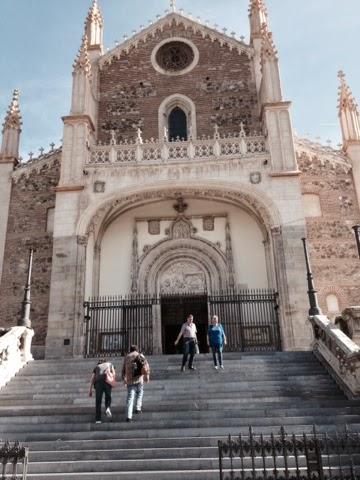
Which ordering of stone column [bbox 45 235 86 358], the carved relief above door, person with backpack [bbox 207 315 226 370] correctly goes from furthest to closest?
the carved relief above door
stone column [bbox 45 235 86 358]
person with backpack [bbox 207 315 226 370]

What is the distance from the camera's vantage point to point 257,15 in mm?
24281

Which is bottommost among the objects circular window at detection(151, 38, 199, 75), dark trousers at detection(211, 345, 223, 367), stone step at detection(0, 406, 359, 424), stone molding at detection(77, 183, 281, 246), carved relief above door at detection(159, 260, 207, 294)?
stone step at detection(0, 406, 359, 424)

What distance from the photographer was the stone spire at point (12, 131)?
21.4 m

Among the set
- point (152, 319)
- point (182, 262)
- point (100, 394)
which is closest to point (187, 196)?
point (182, 262)

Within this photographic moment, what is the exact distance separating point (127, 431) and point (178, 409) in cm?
132

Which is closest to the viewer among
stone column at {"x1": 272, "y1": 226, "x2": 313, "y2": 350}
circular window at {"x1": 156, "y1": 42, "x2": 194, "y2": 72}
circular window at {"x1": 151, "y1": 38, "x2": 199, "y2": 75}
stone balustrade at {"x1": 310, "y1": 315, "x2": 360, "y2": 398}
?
stone balustrade at {"x1": 310, "y1": 315, "x2": 360, "y2": 398}

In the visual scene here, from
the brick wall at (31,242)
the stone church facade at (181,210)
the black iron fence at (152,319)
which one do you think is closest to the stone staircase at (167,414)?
the stone church facade at (181,210)

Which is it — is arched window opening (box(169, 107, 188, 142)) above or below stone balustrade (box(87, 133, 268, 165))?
above

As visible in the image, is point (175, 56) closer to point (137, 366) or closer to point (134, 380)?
point (137, 366)

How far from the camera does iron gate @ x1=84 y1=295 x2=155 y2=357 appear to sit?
55.7 feet

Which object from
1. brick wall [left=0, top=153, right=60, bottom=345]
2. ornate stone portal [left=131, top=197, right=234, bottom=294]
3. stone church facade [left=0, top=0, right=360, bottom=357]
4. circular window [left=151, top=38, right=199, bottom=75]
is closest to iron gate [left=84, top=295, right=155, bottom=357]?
stone church facade [left=0, top=0, right=360, bottom=357]

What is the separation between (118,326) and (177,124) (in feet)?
33.1

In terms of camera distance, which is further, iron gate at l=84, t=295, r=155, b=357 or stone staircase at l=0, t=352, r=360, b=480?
iron gate at l=84, t=295, r=155, b=357

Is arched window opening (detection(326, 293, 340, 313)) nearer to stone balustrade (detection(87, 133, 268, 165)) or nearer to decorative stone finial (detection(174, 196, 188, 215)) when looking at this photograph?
stone balustrade (detection(87, 133, 268, 165))
